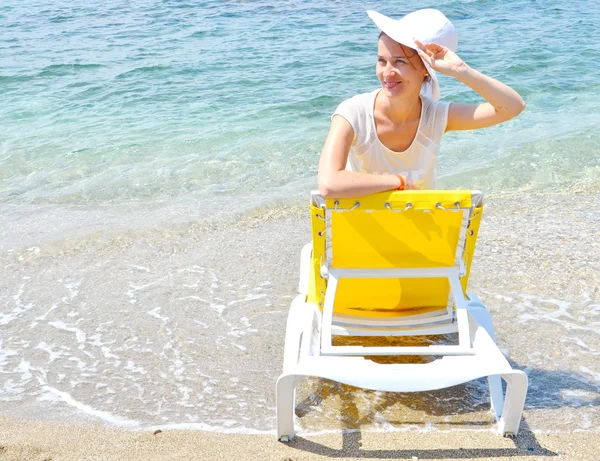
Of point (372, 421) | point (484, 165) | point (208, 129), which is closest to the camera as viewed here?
point (372, 421)

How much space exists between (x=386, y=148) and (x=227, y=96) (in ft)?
22.4

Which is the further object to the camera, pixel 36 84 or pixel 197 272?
pixel 36 84

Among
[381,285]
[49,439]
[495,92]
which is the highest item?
[495,92]

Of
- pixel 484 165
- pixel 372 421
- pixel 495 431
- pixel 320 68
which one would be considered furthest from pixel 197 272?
pixel 320 68

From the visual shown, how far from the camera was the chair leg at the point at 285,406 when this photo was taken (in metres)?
2.84

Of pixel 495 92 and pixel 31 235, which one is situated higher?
pixel 495 92

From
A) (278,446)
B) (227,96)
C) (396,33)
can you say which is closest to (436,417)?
(278,446)

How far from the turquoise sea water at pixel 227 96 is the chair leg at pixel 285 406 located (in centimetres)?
332

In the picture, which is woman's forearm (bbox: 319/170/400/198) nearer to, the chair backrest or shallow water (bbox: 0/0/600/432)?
the chair backrest

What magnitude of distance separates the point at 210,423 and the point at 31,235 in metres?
3.06

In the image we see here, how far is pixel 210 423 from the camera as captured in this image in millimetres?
3303

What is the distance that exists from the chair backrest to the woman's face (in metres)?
0.54

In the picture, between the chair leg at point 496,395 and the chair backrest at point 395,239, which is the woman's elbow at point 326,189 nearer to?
the chair backrest at point 395,239

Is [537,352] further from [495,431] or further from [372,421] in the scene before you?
[372,421]
